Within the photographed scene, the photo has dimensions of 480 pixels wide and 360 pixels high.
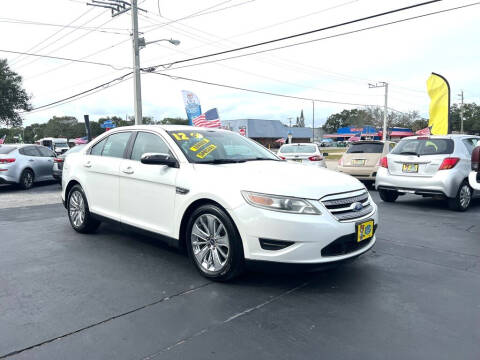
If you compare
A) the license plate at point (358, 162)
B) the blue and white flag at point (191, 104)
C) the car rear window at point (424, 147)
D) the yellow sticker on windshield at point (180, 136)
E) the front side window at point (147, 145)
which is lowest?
the license plate at point (358, 162)

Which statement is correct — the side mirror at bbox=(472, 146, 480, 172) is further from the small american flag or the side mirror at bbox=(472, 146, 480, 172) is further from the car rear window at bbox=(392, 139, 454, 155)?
the small american flag

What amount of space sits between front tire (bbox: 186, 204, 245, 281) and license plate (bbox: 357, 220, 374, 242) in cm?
111

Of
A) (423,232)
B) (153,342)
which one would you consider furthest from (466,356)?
(423,232)

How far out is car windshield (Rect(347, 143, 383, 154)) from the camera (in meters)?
10.8

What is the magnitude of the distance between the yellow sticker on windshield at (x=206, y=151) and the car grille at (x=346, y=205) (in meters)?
1.46

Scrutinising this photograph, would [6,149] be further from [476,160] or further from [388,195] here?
[476,160]

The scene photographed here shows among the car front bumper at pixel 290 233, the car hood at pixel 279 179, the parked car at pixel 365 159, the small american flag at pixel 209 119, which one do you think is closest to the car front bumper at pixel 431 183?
the parked car at pixel 365 159

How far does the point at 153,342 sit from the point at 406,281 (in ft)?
8.29

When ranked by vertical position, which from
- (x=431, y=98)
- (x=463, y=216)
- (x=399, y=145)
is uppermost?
(x=431, y=98)

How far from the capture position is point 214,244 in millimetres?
3695

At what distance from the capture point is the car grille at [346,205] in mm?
3477

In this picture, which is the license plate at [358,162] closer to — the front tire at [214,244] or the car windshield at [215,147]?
the car windshield at [215,147]

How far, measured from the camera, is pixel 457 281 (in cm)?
383

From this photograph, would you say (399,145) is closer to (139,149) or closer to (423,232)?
(423,232)
